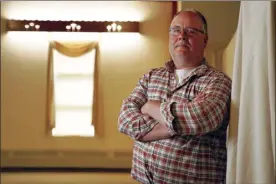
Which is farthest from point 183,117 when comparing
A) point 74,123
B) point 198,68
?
point 74,123

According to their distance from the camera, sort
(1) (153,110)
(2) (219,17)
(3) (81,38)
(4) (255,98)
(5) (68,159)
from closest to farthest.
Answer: (4) (255,98)
(1) (153,110)
(2) (219,17)
(5) (68,159)
(3) (81,38)

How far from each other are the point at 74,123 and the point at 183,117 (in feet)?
9.94

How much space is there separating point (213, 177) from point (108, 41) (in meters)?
3.15

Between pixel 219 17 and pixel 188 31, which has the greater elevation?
pixel 219 17

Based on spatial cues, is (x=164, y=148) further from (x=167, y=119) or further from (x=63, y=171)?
(x=63, y=171)

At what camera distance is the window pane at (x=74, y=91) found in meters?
Result: 4.00

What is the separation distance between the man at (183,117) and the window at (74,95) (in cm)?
273

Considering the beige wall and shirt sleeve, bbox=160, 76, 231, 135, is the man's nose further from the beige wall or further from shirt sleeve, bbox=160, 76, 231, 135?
the beige wall

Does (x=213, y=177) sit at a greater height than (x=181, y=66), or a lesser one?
lesser

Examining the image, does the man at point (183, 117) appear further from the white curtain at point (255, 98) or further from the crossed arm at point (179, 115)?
the white curtain at point (255, 98)

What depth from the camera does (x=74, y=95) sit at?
402 centimetres

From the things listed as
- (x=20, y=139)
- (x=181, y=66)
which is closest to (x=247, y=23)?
(x=181, y=66)

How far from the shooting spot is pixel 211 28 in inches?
113

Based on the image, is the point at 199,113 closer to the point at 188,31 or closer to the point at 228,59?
the point at 188,31
